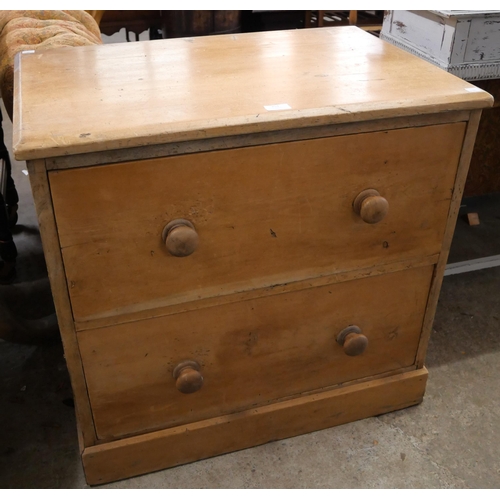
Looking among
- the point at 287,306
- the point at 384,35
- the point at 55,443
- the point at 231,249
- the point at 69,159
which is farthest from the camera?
the point at 384,35

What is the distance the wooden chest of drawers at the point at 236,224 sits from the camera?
2.86 ft

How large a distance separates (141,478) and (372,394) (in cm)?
53

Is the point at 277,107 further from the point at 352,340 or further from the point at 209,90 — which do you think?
the point at 352,340

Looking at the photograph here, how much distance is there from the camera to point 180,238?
891 mm

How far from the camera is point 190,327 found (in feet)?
3.46

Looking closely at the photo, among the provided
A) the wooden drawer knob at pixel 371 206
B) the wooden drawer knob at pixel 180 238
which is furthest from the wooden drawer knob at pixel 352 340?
the wooden drawer knob at pixel 180 238

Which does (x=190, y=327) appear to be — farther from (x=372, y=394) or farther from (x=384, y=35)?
(x=384, y=35)

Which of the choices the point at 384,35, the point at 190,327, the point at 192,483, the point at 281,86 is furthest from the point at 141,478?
the point at 384,35

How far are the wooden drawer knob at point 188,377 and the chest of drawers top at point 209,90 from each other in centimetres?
45

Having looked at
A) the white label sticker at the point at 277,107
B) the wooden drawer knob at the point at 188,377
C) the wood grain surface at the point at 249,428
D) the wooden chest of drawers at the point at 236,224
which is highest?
the white label sticker at the point at 277,107

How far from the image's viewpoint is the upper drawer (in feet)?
2.88

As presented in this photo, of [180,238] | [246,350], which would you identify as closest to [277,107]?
[180,238]

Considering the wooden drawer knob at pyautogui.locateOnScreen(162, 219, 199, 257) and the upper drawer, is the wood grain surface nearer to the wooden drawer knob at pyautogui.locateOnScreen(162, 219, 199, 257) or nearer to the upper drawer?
the upper drawer

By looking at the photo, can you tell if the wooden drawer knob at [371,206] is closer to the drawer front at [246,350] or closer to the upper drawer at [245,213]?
the upper drawer at [245,213]
